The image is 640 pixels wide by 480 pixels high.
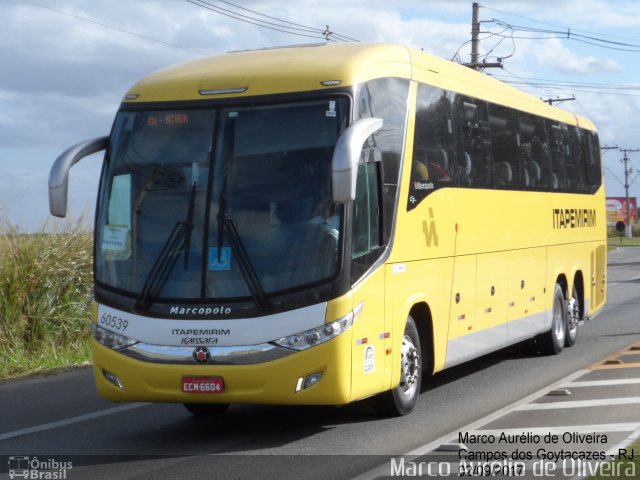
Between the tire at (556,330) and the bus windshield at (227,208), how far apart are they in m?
7.74

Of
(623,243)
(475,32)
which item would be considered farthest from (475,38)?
(623,243)

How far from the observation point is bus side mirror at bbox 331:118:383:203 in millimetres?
9125

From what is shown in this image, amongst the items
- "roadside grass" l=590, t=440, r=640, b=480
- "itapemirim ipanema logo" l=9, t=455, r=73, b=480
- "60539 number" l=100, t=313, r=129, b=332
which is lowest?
"itapemirim ipanema logo" l=9, t=455, r=73, b=480

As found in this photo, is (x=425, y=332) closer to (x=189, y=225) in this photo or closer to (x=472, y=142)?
(x=472, y=142)

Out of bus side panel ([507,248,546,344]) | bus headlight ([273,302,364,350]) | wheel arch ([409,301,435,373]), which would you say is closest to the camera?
bus headlight ([273,302,364,350])

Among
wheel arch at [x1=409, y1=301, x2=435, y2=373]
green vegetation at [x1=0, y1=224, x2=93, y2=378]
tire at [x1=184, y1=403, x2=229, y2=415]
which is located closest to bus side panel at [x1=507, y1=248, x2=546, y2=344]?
wheel arch at [x1=409, y1=301, x2=435, y2=373]

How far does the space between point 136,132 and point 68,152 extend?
65cm

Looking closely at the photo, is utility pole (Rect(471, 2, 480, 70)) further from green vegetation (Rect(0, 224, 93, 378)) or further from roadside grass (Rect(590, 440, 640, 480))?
roadside grass (Rect(590, 440, 640, 480))

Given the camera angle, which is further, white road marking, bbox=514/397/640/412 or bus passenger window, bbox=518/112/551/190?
bus passenger window, bbox=518/112/551/190

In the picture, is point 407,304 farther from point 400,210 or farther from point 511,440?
point 511,440

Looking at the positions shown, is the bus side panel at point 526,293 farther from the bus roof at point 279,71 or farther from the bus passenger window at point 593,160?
the bus passenger window at point 593,160

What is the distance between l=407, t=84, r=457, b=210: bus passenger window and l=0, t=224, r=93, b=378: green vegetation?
258 inches

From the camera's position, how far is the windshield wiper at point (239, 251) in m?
9.63

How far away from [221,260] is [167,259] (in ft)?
1.62
